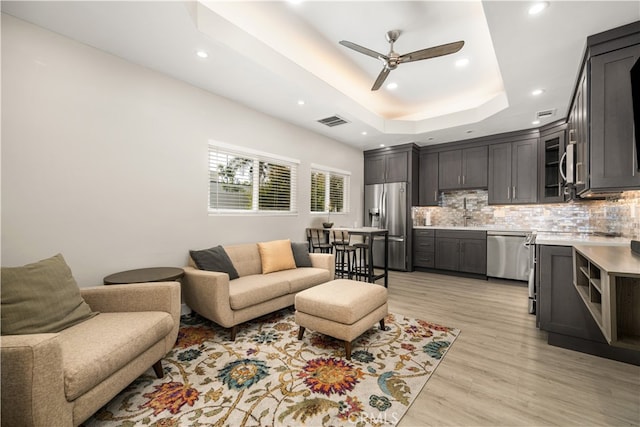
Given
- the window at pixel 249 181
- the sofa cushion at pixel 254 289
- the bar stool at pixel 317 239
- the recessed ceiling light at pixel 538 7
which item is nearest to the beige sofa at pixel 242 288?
the sofa cushion at pixel 254 289

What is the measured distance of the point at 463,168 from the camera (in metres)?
5.62

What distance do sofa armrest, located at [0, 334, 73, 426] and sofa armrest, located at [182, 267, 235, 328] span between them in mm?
1331

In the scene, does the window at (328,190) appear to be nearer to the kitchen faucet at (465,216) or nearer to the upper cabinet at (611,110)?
the kitchen faucet at (465,216)

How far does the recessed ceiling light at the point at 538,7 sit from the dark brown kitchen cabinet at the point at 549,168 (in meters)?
3.23

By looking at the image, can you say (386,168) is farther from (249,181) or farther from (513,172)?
(249,181)

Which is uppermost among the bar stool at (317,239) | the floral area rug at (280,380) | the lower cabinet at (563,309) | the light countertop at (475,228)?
the light countertop at (475,228)

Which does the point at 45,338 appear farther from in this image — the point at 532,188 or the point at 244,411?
the point at 532,188

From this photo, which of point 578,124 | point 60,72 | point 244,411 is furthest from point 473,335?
point 60,72

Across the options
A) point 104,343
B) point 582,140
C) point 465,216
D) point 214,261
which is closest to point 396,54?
point 582,140

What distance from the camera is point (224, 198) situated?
3695 millimetres

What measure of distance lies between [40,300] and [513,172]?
6486 millimetres

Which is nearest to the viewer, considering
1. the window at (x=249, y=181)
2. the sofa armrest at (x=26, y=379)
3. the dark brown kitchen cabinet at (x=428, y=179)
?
the sofa armrest at (x=26, y=379)

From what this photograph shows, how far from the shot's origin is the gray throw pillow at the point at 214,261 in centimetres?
290

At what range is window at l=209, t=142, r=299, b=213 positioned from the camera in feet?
11.8
